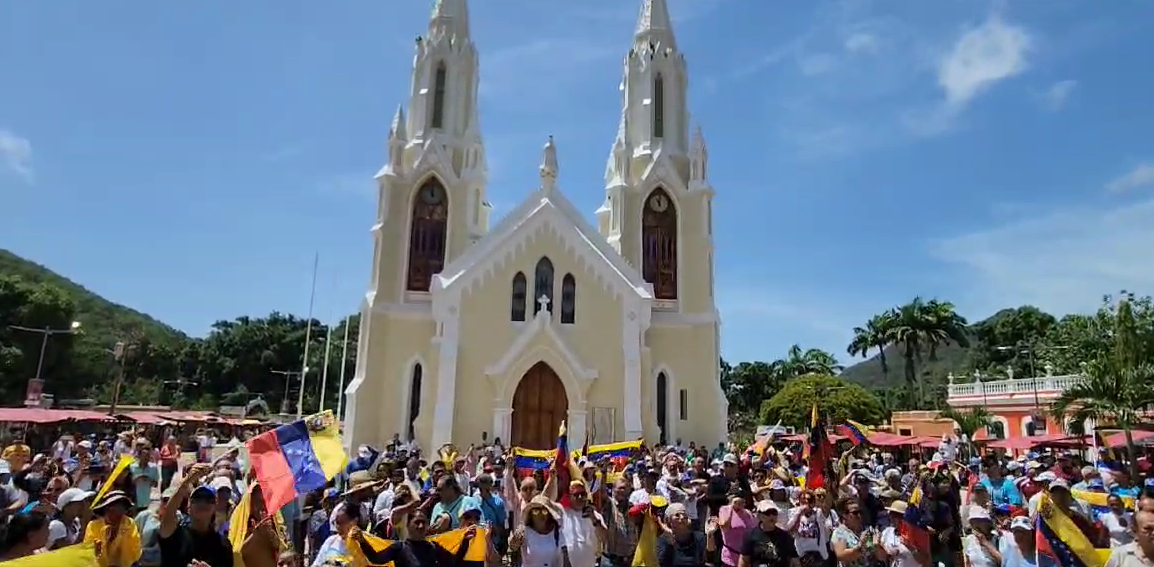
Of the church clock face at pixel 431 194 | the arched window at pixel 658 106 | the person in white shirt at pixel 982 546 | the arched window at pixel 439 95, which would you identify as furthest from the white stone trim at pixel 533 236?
the person in white shirt at pixel 982 546

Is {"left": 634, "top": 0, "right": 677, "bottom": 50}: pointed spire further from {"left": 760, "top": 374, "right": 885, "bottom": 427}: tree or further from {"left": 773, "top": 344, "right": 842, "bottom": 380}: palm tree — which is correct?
{"left": 773, "top": 344, "right": 842, "bottom": 380}: palm tree

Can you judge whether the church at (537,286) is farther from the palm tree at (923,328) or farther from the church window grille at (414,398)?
the palm tree at (923,328)

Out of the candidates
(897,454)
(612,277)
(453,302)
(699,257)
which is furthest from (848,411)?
(453,302)

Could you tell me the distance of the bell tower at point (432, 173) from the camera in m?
28.4

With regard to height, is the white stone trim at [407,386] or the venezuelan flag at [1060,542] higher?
the white stone trim at [407,386]

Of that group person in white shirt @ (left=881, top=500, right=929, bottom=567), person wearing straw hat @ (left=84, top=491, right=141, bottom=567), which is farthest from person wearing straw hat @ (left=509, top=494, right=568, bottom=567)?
person in white shirt @ (left=881, top=500, right=929, bottom=567)

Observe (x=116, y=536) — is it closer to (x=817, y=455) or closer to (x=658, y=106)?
(x=817, y=455)

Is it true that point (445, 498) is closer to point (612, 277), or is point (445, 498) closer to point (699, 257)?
point (612, 277)

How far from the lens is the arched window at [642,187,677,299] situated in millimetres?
29594

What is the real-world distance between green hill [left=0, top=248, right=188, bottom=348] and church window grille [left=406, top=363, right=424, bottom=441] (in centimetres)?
→ 5544

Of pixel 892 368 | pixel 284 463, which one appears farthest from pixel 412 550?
pixel 892 368

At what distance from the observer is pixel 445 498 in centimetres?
752

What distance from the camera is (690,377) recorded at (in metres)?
28.4

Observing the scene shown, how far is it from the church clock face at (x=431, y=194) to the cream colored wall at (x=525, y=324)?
15.0ft
